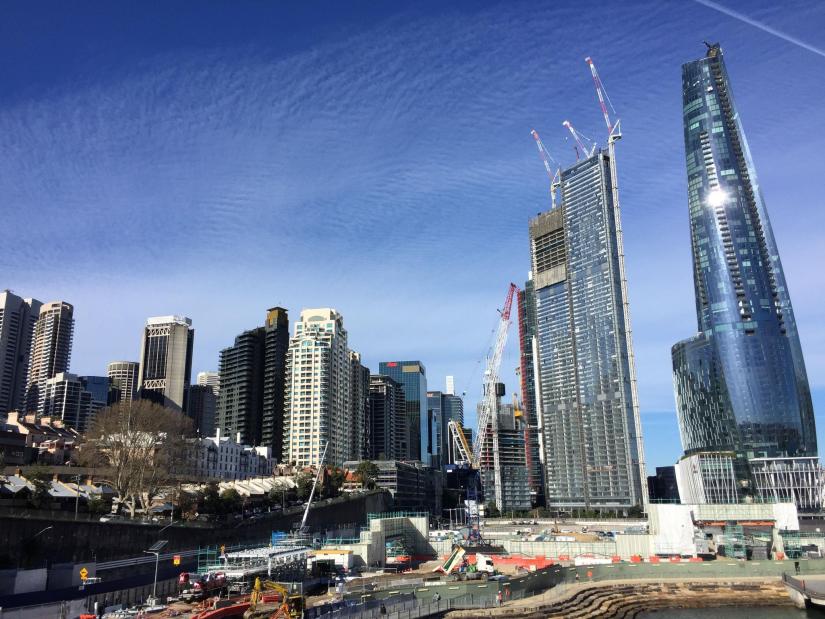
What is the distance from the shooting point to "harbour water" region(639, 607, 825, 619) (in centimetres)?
7931

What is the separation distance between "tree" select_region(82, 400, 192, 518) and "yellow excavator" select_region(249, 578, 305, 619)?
1959 inches

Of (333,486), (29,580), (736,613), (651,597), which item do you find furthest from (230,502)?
(736,613)

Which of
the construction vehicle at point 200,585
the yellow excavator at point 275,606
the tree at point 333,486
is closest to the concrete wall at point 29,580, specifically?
the construction vehicle at point 200,585

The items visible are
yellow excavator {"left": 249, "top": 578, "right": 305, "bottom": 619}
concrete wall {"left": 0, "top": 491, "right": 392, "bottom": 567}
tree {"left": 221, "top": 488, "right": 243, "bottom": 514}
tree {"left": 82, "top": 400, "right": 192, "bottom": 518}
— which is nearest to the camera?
yellow excavator {"left": 249, "top": 578, "right": 305, "bottom": 619}

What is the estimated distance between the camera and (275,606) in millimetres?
62094

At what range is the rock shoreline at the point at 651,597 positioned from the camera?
240 feet

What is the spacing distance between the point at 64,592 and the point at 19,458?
348ft

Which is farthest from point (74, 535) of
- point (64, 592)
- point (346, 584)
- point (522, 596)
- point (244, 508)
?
point (244, 508)

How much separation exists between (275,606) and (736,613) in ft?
189

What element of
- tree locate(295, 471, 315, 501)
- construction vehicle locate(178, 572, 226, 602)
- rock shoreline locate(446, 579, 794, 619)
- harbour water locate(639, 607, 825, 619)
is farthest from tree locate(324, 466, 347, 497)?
harbour water locate(639, 607, 825, 619)

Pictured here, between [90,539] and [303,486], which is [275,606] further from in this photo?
[303,486]

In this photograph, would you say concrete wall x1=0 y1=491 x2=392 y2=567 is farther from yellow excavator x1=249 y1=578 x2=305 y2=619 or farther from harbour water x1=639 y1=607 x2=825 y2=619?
harbour water x1=639 y1=607 x2=825 y2=619

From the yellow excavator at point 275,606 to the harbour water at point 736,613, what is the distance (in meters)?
43.7

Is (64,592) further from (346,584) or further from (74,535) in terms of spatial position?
(346,584)
